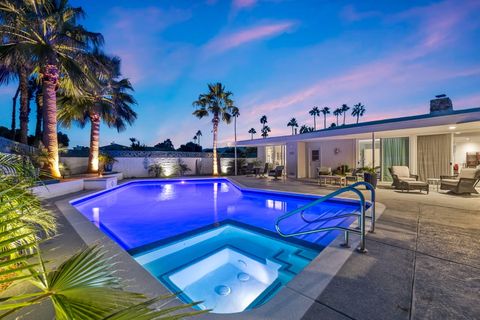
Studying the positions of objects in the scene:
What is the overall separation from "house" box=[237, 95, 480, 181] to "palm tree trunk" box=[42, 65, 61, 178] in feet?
40.2

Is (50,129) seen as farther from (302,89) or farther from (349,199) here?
(302,89)

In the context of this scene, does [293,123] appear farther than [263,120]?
Yes

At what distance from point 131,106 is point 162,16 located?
683 cm

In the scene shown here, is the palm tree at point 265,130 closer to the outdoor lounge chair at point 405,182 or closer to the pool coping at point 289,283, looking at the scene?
the outdoor lounge chair at point 405,182

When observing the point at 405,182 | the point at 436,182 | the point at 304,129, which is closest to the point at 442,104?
the point at 436,182

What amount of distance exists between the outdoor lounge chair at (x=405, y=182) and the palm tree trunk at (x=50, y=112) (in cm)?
1409

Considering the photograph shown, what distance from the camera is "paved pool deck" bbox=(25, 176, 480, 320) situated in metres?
1.94

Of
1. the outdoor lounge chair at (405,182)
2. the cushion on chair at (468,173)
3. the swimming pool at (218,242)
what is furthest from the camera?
the outdoor lounge chair at (405,182)

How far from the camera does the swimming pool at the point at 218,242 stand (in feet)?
11.0

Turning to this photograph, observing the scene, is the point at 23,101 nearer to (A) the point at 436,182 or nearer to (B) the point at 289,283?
(B) the point at 289,283

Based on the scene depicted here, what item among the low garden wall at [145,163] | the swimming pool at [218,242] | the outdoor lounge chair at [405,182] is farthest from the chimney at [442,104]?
the low garden wall at [145,163]

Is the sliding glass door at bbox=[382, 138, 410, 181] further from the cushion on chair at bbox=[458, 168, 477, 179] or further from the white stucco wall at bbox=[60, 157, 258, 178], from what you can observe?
the white stucco wall at bbox=[60, 157, 258, 178]

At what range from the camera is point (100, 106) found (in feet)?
40.3

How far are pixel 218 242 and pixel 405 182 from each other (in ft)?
25.2
